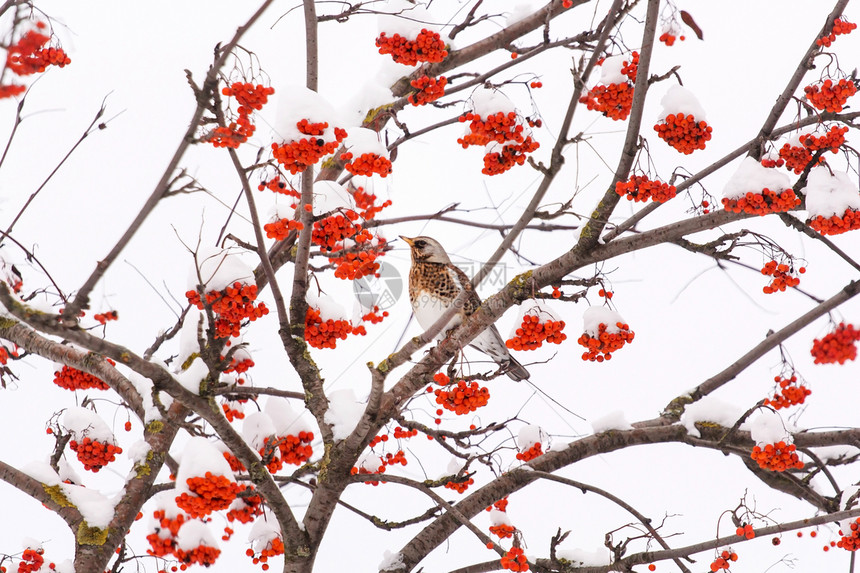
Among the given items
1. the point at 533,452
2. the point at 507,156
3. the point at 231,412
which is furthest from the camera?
the point at 533,452

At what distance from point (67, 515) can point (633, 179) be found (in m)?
2.81

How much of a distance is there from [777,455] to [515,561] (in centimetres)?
109

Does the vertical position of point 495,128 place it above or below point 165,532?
above

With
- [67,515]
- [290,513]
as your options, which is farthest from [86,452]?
[290,513]

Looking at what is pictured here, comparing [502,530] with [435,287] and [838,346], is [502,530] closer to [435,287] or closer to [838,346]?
[435,287]

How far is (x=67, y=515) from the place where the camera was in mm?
3080

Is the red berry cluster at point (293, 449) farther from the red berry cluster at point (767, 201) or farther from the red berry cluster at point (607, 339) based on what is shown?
the red berry cluster at point (767, 201)

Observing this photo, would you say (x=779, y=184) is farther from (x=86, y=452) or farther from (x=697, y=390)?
(x=86, y=452)

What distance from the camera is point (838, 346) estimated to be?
2.61 m

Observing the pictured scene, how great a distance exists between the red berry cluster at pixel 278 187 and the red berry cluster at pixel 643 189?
1.26 meters

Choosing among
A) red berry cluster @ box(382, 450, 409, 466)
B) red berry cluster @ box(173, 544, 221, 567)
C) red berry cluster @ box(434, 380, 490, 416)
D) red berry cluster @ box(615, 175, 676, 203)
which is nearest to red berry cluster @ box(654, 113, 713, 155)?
red berry cluster @ box(615, 175, 676, 203)

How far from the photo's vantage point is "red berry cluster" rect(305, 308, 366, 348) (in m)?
2.95

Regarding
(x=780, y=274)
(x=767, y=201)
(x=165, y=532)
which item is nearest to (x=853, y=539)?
(x=780, y=274)

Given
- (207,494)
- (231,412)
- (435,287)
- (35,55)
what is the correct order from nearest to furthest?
1. (207,494)
2. (35,55)
3. (231,412)
4. (435,287)
